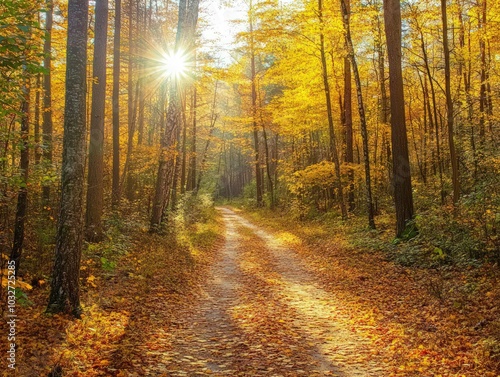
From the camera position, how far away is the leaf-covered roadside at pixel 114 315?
15.7ft

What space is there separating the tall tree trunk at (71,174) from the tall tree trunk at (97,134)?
5123mm

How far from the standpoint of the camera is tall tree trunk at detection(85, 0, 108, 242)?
1127 cm

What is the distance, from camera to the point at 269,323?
6812 mm

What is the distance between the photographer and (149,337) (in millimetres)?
6082

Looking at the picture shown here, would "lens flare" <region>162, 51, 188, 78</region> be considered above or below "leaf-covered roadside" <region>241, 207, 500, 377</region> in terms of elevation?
above

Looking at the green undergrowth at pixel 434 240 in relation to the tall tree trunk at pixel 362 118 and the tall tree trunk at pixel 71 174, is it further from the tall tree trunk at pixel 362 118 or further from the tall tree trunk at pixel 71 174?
the tall tree trunk at pixel 71 174

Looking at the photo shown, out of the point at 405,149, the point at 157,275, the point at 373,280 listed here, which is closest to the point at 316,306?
the point at 373,280

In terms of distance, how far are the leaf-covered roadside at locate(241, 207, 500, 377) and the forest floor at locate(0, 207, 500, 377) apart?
24mm

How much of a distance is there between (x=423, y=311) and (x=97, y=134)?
10059 millimetres

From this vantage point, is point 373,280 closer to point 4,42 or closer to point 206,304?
point 206,304

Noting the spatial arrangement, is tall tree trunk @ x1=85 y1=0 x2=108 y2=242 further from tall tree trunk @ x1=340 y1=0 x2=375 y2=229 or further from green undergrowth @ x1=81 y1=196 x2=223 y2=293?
tall tree trunk @ x1=340 y1=0 x2=375 y2=229

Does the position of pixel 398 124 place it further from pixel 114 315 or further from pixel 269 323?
pixel 114 315

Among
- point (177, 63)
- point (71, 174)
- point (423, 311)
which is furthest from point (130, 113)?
point (423, 311)

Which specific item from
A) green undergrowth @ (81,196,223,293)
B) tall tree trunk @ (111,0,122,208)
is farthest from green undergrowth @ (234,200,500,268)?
tall tree trunk @ (111,0,122,208)
